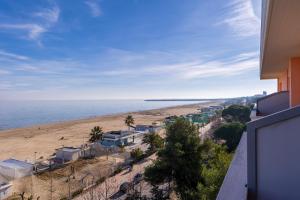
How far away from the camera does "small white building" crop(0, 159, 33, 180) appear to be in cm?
2034

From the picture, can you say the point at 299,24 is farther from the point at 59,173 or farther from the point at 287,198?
the point at 59,173

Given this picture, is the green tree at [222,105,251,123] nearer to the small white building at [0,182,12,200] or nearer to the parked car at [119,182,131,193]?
the parked car at [119,182,131,193]

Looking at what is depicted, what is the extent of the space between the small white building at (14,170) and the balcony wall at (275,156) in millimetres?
21830

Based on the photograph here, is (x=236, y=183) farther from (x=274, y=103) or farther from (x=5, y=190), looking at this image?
(x=5, y=190)

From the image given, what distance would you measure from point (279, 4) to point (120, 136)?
32902 mm

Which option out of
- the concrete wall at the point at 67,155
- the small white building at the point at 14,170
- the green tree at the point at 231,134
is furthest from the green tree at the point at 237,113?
the small white building at the point at 14,170

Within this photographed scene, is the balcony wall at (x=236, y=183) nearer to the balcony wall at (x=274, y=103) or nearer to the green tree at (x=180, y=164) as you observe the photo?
the balcony wall at (x=274, y=103)

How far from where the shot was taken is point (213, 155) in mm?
14867

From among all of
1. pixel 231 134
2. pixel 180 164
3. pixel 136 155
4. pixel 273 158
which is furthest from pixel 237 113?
pixel 273 158

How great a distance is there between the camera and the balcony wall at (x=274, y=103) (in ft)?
28.1

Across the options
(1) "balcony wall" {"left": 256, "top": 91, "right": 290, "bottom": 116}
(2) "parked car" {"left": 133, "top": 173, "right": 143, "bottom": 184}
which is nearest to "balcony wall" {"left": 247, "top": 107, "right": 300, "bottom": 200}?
(1) "balcony wall" {"left": 256, "top": 91, "right": 290, "bottom": 116}

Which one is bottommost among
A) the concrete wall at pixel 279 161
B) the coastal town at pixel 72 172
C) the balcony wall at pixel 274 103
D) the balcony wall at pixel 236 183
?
the coastal town at pixel 72 172

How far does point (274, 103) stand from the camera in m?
9.39

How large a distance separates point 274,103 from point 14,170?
19.9 meters
